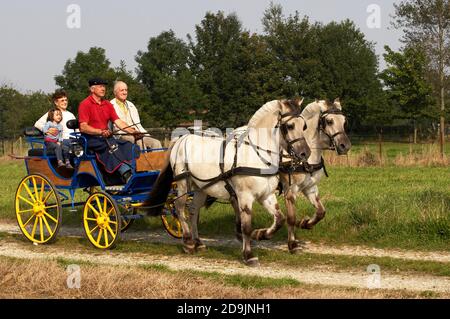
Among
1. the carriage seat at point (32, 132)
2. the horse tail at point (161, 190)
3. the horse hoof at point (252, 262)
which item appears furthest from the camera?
the carriage seat at point (32, 132)

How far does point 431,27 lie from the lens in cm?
3819

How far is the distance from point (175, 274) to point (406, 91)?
31.3 m

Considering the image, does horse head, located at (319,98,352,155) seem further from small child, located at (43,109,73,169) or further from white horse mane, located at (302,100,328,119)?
small child, located at (43,109,73,169)

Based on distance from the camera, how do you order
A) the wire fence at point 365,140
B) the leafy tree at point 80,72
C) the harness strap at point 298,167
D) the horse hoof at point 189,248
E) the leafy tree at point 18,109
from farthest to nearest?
1. the leafy tree at point 80,72
2. the leafy tree at point 18,109
3. the wire fence at point 365,140
4. the horse hoof at point 189,248
5. the harness strap at point 298,167

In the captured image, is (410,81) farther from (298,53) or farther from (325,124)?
(325,124)

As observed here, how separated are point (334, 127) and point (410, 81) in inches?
1102

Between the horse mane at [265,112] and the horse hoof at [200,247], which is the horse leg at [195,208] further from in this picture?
the horse mane at [265,112]

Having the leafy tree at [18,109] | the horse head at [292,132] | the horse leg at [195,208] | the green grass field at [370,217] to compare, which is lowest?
the green grass field at [370,217]

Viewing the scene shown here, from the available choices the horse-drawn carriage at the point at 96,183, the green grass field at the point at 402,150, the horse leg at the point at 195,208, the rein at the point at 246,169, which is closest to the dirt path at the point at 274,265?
the horse-drawn carriage at the point at 96,183

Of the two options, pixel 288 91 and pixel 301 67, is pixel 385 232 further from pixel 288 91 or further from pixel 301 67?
pixel 301 67

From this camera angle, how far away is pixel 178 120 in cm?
4212

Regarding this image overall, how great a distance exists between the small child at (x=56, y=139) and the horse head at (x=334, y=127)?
3.97m

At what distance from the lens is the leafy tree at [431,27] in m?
37.6

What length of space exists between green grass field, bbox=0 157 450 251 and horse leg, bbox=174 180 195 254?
149cm
